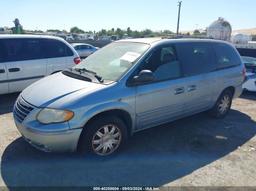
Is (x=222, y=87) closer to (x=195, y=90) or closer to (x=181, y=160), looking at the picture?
(x=195, y=90)

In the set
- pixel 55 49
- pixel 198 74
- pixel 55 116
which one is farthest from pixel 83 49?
pixel 55 116

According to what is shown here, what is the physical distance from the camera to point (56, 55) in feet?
24.1

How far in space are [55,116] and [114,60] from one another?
1.47 meters

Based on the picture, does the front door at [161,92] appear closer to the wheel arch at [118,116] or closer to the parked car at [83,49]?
the wheel arch at [118,116]

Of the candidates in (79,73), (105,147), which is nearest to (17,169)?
(105,147)

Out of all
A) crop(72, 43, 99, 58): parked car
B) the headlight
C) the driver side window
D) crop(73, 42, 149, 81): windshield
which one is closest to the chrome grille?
the headlight

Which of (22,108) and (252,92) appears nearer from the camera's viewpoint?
(22,108)

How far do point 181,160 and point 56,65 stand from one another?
446 cm

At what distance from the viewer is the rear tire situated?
593 centimetres

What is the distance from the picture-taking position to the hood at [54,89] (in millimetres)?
3750

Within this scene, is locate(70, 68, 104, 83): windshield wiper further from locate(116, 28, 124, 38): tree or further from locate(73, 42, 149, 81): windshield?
locate(116, 28, 124, 38): tree

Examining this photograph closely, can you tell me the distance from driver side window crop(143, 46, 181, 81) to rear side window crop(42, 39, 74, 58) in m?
3.66

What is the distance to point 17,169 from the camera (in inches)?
146

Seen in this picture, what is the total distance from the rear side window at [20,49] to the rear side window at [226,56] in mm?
4236
